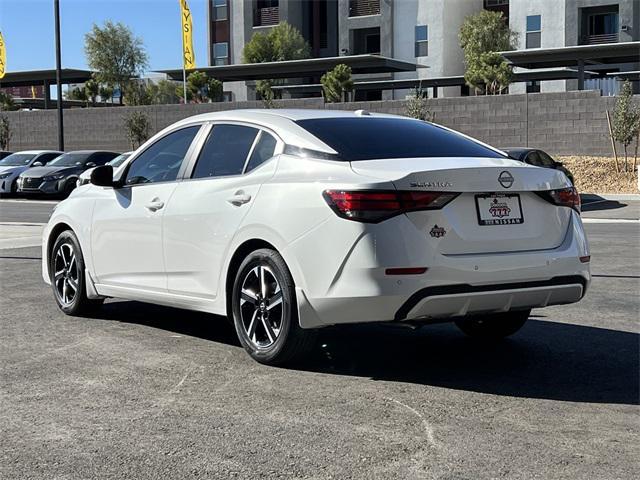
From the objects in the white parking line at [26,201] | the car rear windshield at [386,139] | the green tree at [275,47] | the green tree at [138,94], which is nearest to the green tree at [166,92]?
the green tree at [138,94]

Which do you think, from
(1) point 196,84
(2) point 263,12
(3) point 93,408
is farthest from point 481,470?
(2) point 263,12

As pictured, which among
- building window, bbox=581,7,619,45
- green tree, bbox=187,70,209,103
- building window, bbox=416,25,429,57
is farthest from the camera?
building window, bbox=416,25,429,57

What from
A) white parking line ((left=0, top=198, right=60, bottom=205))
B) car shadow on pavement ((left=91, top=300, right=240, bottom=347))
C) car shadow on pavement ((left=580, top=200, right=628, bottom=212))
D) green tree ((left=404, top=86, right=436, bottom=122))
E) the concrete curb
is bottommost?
white parking line ((left=0, top=198, right=60, bottom=205))

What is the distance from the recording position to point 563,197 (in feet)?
19.7

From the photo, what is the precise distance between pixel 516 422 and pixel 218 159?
2.92 meters

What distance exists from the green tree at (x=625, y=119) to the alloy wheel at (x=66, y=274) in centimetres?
2168

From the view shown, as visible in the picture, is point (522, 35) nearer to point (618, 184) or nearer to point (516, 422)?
point (618, 184)

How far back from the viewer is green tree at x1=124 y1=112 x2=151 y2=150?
39.6 m

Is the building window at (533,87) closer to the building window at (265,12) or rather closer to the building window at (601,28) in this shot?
the building window at (601,28)

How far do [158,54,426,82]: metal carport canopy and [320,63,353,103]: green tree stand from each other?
264 cm

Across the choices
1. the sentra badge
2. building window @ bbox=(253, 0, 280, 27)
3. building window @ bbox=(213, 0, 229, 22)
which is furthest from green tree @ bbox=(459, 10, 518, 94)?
the sentra badge

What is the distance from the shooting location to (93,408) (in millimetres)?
5113

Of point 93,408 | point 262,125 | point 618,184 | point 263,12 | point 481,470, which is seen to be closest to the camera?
point 481,470

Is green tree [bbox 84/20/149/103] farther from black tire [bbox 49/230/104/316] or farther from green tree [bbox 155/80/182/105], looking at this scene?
black tire [bbox 49/230/104/316]
